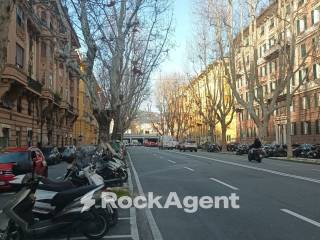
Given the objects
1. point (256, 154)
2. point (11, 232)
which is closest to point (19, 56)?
point (256, 154)

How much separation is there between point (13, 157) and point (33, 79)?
22778 mm

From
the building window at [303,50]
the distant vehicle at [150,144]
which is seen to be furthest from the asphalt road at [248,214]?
the distant vehicle at [150,144]

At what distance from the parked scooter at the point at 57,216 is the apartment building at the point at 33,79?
387 inches

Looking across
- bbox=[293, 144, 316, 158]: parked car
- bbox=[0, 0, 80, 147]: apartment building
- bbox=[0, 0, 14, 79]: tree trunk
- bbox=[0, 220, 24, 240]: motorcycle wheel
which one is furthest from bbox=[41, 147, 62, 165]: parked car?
bbox=[0, 220, 24, 240]: motorcycle wheel

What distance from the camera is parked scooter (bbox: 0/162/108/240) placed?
7152 mm

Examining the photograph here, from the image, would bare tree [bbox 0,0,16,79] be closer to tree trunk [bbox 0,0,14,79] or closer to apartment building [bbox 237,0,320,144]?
tree trunk [bbox 0,0,14,79]

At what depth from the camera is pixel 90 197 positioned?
7.96 metres

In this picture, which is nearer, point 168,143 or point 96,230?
point 96,230

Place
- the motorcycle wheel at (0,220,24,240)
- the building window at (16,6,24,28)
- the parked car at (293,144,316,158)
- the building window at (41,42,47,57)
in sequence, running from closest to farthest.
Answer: the motorcycle wheel at (0,220,24,240), the building window at (16,6,24,28), the parked car at (293,144,316,158), the building window at (41,42,47,57)

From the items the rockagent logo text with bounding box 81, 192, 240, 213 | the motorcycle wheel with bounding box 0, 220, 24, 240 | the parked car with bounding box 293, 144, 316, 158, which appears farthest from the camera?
the parked car with bounding box 293, 144, 316, 158

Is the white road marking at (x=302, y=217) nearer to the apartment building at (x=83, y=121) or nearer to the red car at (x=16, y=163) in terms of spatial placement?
the red car at (x=16, y=163)

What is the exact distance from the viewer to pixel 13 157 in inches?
677

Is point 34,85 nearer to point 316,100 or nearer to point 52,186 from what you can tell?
point 316,100

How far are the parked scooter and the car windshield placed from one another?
9.32 m
